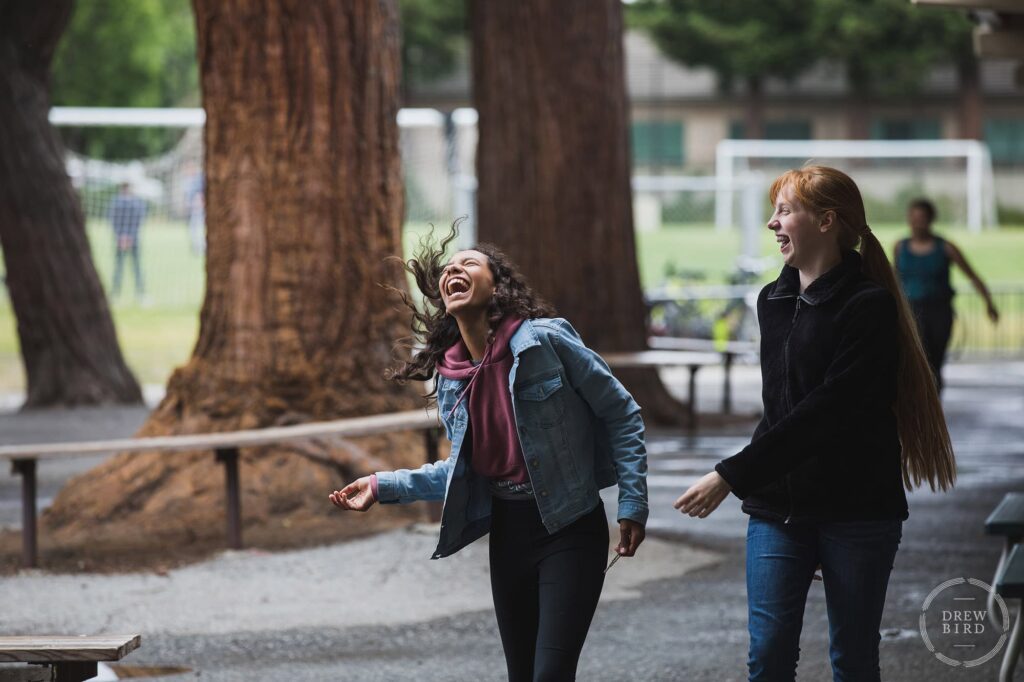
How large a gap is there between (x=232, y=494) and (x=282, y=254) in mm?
1738

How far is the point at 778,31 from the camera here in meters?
49.1

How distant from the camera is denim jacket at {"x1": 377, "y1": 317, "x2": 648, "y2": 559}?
4699mm

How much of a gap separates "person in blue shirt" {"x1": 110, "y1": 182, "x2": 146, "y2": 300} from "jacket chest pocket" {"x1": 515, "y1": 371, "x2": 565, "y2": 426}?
24.5m

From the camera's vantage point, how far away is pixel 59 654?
4.76m

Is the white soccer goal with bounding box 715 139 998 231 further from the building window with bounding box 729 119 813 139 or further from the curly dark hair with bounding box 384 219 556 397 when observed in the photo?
the curly dark hair with bounding box 384 219 556 397

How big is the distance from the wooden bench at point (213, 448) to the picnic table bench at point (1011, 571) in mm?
3165

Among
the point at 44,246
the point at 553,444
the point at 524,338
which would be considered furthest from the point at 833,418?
the point at 44,246

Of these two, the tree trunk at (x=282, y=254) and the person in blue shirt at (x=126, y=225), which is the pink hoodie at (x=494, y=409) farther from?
the person in blue shirt at (x=126, y=225)

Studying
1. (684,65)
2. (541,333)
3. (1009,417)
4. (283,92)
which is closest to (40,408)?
(283,92)

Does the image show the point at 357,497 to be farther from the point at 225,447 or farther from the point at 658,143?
the point at 658,143

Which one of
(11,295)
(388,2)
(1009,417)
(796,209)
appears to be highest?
(388,2)

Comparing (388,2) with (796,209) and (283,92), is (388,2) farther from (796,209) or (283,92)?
(796,209)

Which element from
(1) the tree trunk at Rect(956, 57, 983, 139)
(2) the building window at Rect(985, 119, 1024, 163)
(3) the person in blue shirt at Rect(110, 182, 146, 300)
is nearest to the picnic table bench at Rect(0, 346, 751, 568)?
(3) the person in blue shirt at Rect(110, 182, 146, 300)

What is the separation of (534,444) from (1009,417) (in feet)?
40.5
